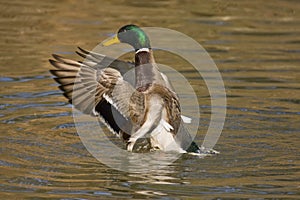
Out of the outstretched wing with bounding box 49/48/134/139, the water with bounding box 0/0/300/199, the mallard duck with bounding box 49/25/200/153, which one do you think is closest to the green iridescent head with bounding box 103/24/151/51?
the mallard duck with bounding box 49/25/200/153

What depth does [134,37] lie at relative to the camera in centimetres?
868

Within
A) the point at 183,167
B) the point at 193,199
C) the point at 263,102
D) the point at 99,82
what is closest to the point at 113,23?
the point at 263,102

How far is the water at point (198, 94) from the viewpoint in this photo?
285 inches

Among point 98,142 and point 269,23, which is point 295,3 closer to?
point 269,23

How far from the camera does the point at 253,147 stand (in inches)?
326

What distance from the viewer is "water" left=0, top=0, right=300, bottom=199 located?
7.24 m

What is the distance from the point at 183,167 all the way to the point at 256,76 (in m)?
3.86

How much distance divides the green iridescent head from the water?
1.18 meters

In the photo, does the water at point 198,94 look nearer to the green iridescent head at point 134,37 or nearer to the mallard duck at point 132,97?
the mallard duck at point 132,97

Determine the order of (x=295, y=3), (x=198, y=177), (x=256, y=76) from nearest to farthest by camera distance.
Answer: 1. (x=198, y=177)
2. (x=256, y=76)
3. (x=295, y=3)

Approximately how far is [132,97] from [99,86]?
2.19ft

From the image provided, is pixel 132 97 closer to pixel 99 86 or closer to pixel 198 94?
pixel 99 86

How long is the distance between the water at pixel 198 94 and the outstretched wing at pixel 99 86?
1.41 ft

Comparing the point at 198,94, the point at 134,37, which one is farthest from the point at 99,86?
the point at 198,94
